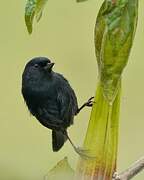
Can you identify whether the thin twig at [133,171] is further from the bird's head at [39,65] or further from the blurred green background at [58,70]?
the blurred green background at [58,70]

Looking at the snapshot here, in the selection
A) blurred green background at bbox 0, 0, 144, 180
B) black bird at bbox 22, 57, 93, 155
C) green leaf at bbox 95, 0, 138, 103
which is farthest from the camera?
blurred green background at bbox 0, 0, 144, 180

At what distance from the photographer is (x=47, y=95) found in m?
0.61

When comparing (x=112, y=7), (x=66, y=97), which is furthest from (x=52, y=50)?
(x=112, y=7)

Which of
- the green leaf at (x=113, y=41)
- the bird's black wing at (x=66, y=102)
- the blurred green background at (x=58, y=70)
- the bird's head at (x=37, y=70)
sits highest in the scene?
the green leaf at (x=113, y=41)

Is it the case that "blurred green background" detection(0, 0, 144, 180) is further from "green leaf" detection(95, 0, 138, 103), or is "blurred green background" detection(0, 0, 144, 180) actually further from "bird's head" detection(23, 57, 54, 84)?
"green leaf" detection(95, 0, 138, 103)

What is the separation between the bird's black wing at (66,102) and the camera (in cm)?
60

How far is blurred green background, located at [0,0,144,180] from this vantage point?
123 centimetres

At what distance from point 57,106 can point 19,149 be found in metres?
A: 0.67

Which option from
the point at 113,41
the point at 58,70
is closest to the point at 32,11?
the point at 113,41

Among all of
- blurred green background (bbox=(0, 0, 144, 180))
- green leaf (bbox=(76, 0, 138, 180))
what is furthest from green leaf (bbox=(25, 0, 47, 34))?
blurred green background (bbox=(0, 0, 144, 180))

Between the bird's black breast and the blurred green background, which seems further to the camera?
the blurred green background

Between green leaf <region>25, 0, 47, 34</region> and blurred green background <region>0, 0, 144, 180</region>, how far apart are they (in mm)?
670

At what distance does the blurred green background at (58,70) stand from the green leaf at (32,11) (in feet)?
2.20

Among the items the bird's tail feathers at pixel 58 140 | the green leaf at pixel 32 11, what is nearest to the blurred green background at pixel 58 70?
the bird's tail feathers at pixel 58 140
